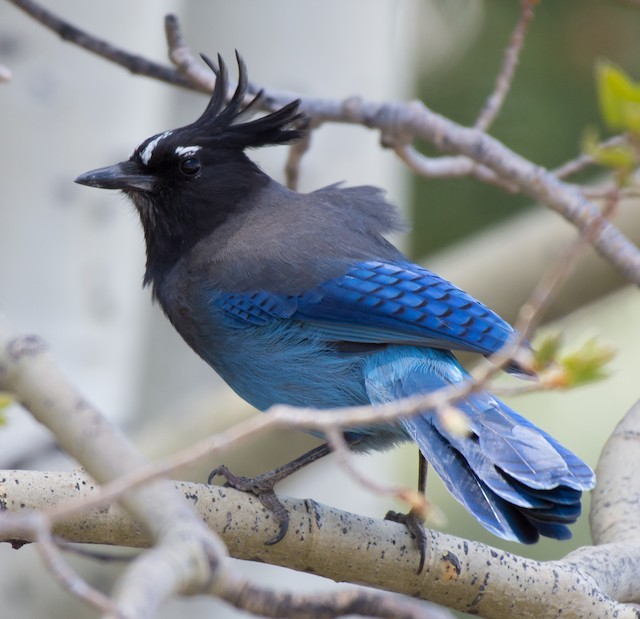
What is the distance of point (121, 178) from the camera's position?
10.3 ft

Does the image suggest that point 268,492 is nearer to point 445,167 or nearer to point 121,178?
Result: point 121,178

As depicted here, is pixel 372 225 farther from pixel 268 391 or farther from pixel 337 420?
pixel 337 420

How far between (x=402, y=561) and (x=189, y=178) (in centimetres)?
131

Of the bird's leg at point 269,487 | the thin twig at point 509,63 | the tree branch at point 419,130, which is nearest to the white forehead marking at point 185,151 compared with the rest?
the tree branch at point 419,130

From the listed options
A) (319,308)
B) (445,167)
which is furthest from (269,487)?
(445,167)

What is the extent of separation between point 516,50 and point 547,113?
3.43 meters

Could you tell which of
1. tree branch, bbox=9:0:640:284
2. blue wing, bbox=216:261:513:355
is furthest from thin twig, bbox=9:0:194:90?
blue wing, bbox=216:261:513:355

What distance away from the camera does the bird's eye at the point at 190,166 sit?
3.17 meters

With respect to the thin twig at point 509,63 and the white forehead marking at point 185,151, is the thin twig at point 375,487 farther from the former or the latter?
the thin twig at point 509,63

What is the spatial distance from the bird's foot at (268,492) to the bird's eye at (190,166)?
948mm

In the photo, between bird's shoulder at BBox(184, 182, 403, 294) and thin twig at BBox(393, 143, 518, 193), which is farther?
thin twig at BBox(393, 143, 518, 193)

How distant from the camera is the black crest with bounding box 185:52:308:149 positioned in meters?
3.02

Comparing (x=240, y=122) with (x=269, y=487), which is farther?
(x=240, y=122)

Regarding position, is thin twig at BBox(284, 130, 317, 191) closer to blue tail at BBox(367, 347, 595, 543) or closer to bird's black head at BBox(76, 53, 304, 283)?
bird's black head at BBox(76, 53, 304, 283)
